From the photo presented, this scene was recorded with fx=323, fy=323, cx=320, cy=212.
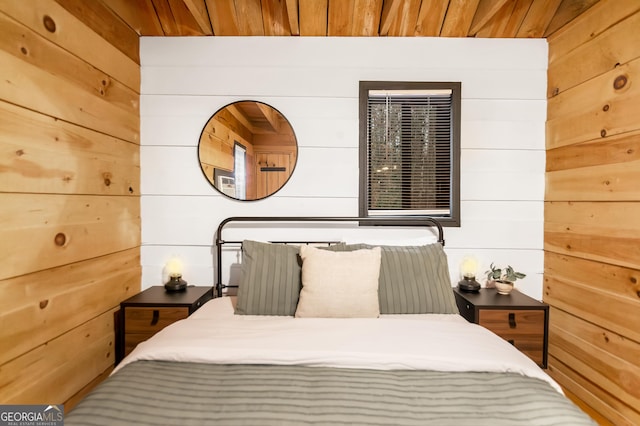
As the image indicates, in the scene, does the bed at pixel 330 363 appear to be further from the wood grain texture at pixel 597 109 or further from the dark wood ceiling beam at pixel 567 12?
the dark wood ceiling beam at pixel 567 12

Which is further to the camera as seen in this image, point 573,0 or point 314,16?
point 314,16

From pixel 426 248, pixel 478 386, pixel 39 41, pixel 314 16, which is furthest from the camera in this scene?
pixel 314 16

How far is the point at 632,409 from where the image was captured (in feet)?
5.41

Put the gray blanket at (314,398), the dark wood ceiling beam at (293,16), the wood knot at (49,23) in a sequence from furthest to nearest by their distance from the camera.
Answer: the dark wood ceiling beam at (293,16)
the wood knot at (49,23)
the gray blanket at (314,398)

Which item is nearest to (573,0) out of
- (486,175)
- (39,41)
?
(486,175)

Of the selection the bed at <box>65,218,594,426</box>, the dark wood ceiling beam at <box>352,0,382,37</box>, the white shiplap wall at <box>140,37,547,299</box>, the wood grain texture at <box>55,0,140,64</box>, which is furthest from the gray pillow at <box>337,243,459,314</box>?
the wood grain texture at <box>55,0,140,64</box>

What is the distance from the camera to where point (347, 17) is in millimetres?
2186

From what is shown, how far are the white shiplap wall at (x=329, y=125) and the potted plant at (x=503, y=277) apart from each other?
9cm

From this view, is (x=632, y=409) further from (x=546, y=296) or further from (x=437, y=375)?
(x=437, y=375)

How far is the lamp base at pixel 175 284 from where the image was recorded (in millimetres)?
2170

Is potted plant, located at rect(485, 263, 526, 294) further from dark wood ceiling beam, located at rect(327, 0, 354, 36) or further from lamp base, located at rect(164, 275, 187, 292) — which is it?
lamp base, located at rect(164, 275, 187, 292)

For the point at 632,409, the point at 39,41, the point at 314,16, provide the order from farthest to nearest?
1. the point at 314,16
2. the point at 632,409
3. the point at 39,41

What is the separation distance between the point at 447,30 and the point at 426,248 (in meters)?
1.54

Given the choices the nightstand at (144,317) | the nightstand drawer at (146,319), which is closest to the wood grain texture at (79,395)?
the nightstand at (144,317)
